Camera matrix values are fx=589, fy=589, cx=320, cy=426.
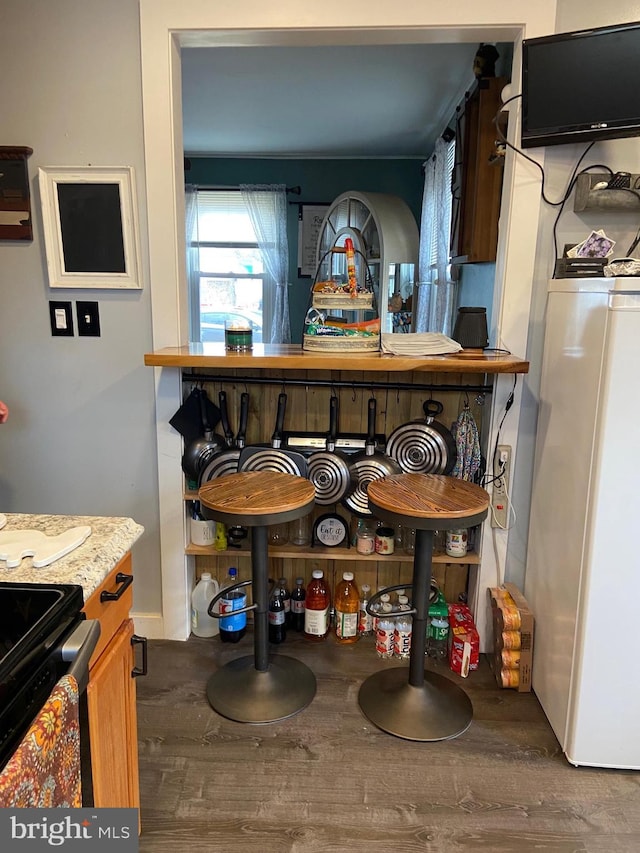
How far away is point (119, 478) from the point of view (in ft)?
7.34

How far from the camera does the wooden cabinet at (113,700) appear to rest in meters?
1.05

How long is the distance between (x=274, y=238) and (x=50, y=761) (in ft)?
16.8

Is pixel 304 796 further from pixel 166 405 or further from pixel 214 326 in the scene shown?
pixel 214 326

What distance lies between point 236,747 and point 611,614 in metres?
1.14

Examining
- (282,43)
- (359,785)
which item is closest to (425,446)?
(359,785)

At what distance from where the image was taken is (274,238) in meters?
5.40

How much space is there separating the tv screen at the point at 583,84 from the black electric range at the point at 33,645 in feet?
Answer: 6.01

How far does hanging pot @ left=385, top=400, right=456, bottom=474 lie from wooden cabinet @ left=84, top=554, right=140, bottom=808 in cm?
121

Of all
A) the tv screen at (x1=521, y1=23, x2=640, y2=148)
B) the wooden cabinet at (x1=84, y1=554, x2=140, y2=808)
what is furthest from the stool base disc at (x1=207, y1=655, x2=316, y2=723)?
the tv screen at (x1=521, y1=23, x2=640, y2=148)

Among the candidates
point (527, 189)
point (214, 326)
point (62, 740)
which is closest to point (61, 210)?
point (527, 189)

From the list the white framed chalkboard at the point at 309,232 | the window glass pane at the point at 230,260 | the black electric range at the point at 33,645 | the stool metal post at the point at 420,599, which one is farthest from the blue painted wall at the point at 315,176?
the black electric range at the point at 33,645

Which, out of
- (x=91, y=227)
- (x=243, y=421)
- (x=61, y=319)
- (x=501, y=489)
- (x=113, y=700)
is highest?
(x=91, y=227)

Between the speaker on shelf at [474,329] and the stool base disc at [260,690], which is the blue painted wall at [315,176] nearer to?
the speaker on shelf at [474,329]

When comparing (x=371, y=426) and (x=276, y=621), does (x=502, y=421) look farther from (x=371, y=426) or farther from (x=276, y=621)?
Result: (x=276, y=621)
